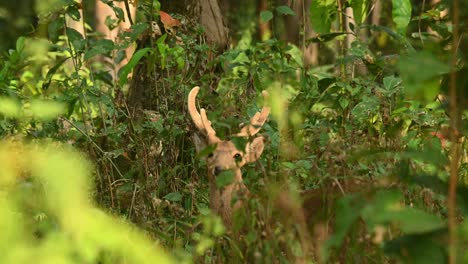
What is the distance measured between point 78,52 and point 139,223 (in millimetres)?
1792

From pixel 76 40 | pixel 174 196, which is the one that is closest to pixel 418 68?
pixel 174 196

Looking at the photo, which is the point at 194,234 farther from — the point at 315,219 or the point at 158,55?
the point at 158,55

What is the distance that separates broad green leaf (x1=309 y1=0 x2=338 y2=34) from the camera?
187 inches

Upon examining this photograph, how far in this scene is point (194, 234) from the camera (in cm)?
309

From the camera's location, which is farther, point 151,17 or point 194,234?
point 151,17

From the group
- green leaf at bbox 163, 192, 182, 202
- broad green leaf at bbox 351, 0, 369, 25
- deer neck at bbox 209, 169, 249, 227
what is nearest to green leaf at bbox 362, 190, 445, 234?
deer neck at bbox 209, 169, 249, 227

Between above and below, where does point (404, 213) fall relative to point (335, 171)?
above

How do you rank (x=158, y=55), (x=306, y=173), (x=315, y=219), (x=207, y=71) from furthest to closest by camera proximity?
(x=207, y=71) < (x=158, y=55) < (x=306, y=173) < (x=315, y=219)

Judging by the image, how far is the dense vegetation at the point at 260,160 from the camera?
1.62 meters

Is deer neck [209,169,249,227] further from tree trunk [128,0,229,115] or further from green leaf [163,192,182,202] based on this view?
tree trunk [128,0,229,115]

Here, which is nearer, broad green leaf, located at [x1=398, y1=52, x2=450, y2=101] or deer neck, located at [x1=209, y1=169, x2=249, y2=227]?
broad green leaf, located at [x1=398, y1=52, x2=450, y2=101]

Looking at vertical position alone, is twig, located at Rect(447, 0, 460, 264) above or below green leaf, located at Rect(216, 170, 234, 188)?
above

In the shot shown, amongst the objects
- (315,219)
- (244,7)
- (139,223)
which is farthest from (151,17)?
(244,7)

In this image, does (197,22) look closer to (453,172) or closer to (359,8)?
(359,8)
